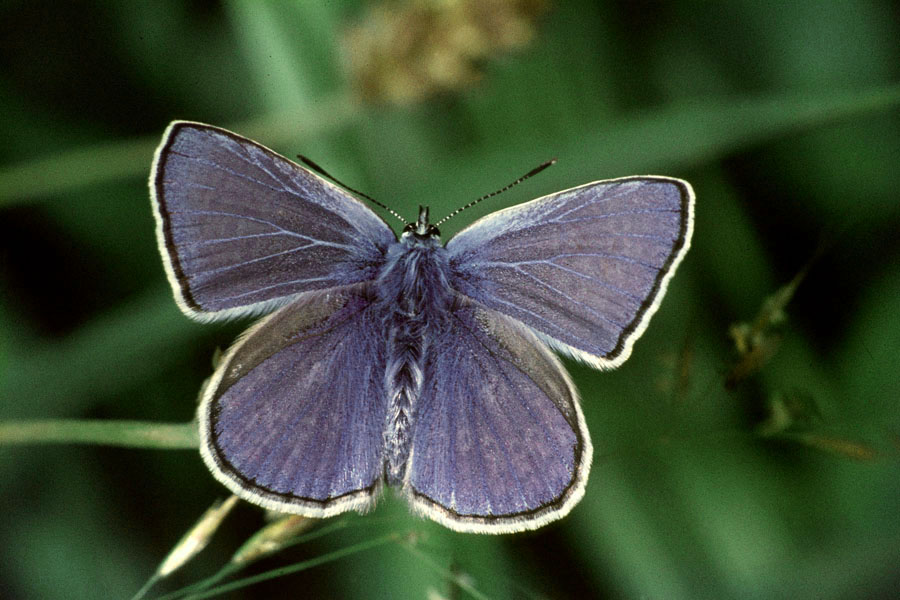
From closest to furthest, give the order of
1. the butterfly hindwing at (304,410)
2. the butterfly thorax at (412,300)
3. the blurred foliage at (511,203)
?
the butterfly hindwing at (304,410) → the butterfly thorax at (412,300) → the blurred foliage at (511,203)

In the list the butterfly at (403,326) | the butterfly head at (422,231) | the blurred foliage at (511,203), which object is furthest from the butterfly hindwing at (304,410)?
the blurred foliage at (511,203)

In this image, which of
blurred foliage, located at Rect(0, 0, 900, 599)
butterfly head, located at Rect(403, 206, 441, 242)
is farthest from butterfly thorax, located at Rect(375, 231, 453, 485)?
blurred foliage, located at Rect(0, 0, 900, 599)

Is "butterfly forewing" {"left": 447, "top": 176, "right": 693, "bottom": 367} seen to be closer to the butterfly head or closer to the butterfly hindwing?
the butterfly head

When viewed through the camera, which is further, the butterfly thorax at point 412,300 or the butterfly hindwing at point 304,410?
the butterfly thorax at point 412,300

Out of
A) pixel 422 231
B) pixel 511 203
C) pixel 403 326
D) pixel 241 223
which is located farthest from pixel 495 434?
pixel 511 203

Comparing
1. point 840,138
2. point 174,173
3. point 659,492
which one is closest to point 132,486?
point 174,173

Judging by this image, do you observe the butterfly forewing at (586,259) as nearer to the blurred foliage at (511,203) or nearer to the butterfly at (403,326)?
the butterfly at (403,326)
